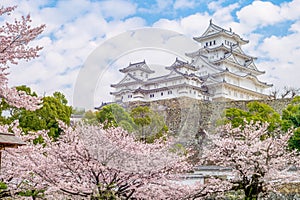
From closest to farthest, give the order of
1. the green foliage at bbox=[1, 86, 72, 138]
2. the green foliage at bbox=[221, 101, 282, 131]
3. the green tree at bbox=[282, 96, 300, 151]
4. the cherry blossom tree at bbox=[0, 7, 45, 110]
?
the cherry blossom tree at bbox=[0, 7, 45, 110]
the green tree at bbox=[282, 96, 300, 151]
the green foliage at bbox=[1, 86, 72, 138]
the green foliage at bbox=[221, 101, 282, 131]

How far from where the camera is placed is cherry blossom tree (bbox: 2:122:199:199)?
4844mm

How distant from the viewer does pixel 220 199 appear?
22.0 feet

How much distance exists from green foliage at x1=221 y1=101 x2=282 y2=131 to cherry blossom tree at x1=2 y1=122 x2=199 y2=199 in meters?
10.00

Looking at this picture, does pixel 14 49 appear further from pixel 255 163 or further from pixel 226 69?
pixel 226 69

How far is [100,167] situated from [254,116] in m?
11.8

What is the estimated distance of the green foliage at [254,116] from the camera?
14897 mm

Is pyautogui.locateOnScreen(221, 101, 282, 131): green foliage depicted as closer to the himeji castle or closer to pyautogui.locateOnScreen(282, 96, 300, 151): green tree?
pyautogui.locateOnScreen(282, 96, 300, 151): green tree

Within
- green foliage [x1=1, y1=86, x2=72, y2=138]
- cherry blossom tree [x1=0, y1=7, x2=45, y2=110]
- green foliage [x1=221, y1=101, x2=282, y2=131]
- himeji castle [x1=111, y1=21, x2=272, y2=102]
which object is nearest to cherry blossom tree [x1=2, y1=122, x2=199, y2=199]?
cherry blossom tree [x1=0, y1=7, x2=45, y2=110]

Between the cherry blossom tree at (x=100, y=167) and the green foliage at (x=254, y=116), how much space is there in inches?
394

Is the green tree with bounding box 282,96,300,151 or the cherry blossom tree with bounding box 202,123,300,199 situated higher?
the green tree with bounding box 282,96,300,151

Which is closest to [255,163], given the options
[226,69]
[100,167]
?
Result: [100,167]

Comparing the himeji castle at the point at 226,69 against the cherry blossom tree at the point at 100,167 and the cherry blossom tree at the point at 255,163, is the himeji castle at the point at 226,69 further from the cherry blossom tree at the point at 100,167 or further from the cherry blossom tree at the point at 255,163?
the cherry blossom tree at the point at 100,167

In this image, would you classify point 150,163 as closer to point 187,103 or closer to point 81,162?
point 81,162

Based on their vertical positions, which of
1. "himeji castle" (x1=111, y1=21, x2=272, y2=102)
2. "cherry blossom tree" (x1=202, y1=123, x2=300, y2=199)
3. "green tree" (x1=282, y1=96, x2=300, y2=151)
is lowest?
"cherry blossom tree" (x1=202, y1=123, x2=300, y2=199)
